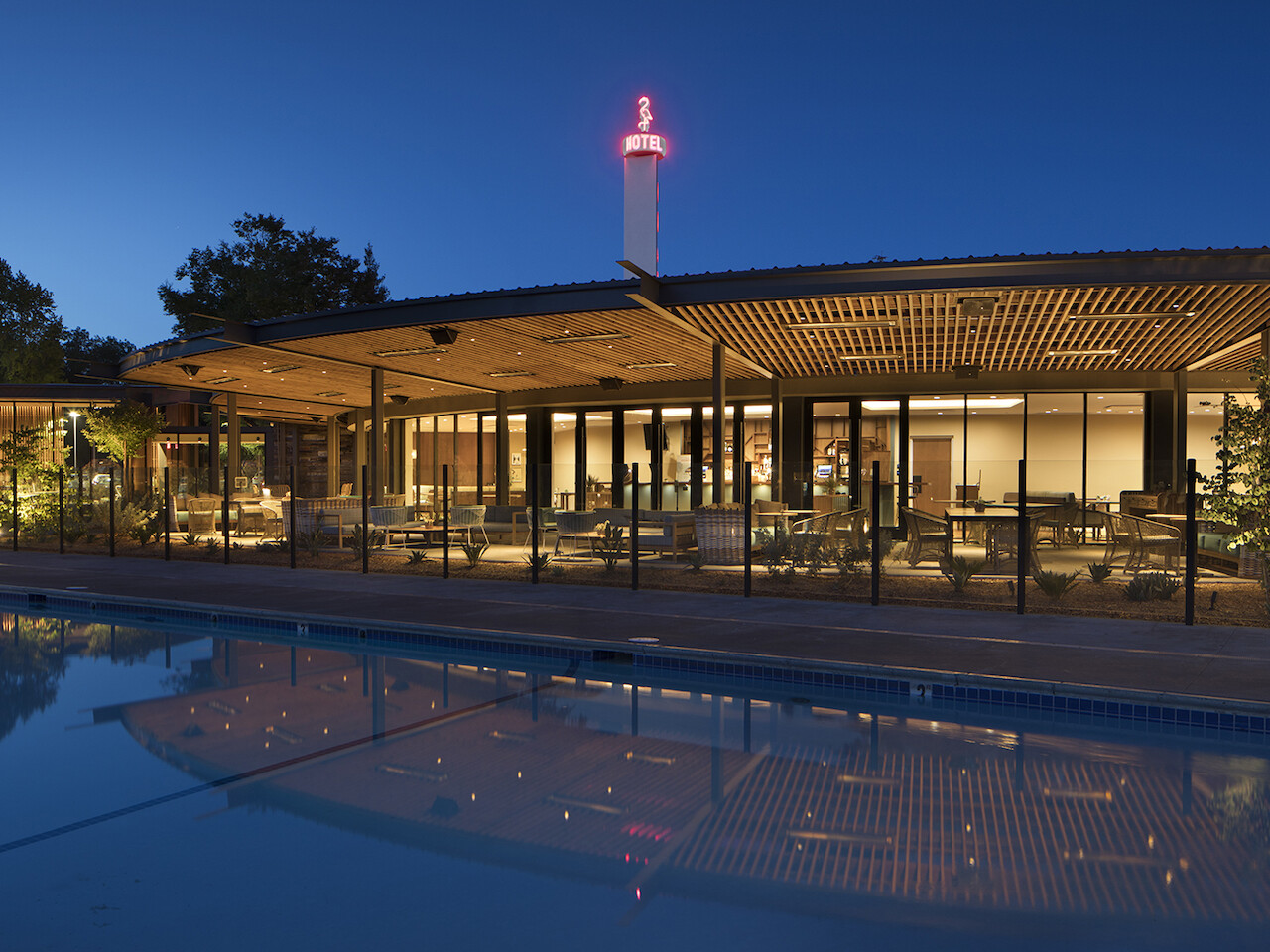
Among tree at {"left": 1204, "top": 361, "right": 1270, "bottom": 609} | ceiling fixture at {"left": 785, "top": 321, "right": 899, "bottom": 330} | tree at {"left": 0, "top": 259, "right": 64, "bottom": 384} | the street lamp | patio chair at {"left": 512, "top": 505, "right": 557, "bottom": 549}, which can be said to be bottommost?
patio chair at {"left": 512, "top": 505, "right": 557, "bottom": 549}

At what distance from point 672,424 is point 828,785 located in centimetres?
1474

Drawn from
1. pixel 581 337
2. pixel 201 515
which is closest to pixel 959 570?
pixel 581 337

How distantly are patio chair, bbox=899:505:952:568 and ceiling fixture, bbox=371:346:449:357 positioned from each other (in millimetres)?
7407

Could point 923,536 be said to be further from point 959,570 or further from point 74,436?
point 74,436

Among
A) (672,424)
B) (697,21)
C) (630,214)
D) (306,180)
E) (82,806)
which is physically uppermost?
(306,180)

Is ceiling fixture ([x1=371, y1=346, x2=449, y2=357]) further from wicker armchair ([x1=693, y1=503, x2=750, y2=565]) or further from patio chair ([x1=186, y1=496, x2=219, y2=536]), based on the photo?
patio chair ([x1=186, y1=496, x2=219, y2=536])

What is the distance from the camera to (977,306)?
10.0 m

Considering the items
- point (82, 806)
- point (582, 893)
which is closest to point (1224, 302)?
point (582, 893)

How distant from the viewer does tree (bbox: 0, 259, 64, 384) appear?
3269 cm

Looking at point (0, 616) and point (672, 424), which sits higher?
point (672, 424)

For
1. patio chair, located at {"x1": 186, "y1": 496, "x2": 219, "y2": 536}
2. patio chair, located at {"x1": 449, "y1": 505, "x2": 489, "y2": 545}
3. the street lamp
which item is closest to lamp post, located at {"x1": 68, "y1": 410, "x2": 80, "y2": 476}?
the street lamp

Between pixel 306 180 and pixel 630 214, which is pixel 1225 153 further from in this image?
pixel 306 180

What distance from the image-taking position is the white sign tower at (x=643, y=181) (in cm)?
2352

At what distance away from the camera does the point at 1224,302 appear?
9.98m
